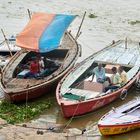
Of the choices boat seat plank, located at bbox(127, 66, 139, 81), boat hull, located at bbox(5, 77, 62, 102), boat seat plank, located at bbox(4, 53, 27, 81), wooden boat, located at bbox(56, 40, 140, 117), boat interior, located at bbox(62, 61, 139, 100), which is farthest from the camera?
boat seat plank, located at bbox(127, 66, 139, 81)

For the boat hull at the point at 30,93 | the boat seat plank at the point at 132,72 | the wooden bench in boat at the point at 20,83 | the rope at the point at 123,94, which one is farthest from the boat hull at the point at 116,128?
the wooden bench in boat at the point at 20,83

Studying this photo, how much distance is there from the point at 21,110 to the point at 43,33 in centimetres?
349

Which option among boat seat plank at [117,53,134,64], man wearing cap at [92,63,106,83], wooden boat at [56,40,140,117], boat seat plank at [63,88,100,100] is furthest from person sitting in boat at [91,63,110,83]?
boat seat plank at [117,53,134,64]

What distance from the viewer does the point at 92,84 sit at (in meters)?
16.6

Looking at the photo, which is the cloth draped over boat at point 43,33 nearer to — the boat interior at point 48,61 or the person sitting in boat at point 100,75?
the boat interior at point 48,61

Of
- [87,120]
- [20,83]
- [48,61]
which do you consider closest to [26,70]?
[48,61]

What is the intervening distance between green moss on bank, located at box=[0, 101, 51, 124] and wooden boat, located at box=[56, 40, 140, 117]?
0.88m

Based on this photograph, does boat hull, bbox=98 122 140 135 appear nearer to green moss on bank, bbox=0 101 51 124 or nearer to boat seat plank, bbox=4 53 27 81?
green moss on bank, bbox=0 101 51 124

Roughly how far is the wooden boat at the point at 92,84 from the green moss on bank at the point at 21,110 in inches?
34.7

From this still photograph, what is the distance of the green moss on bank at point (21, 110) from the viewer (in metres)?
15.1

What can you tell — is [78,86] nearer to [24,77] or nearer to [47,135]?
[24,77]

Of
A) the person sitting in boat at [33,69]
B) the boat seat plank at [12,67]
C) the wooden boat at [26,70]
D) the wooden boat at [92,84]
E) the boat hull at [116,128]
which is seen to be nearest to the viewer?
the boat hull at [116,128]

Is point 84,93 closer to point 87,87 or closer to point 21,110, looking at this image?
point 87,87

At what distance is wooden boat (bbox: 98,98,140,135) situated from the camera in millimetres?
14125
